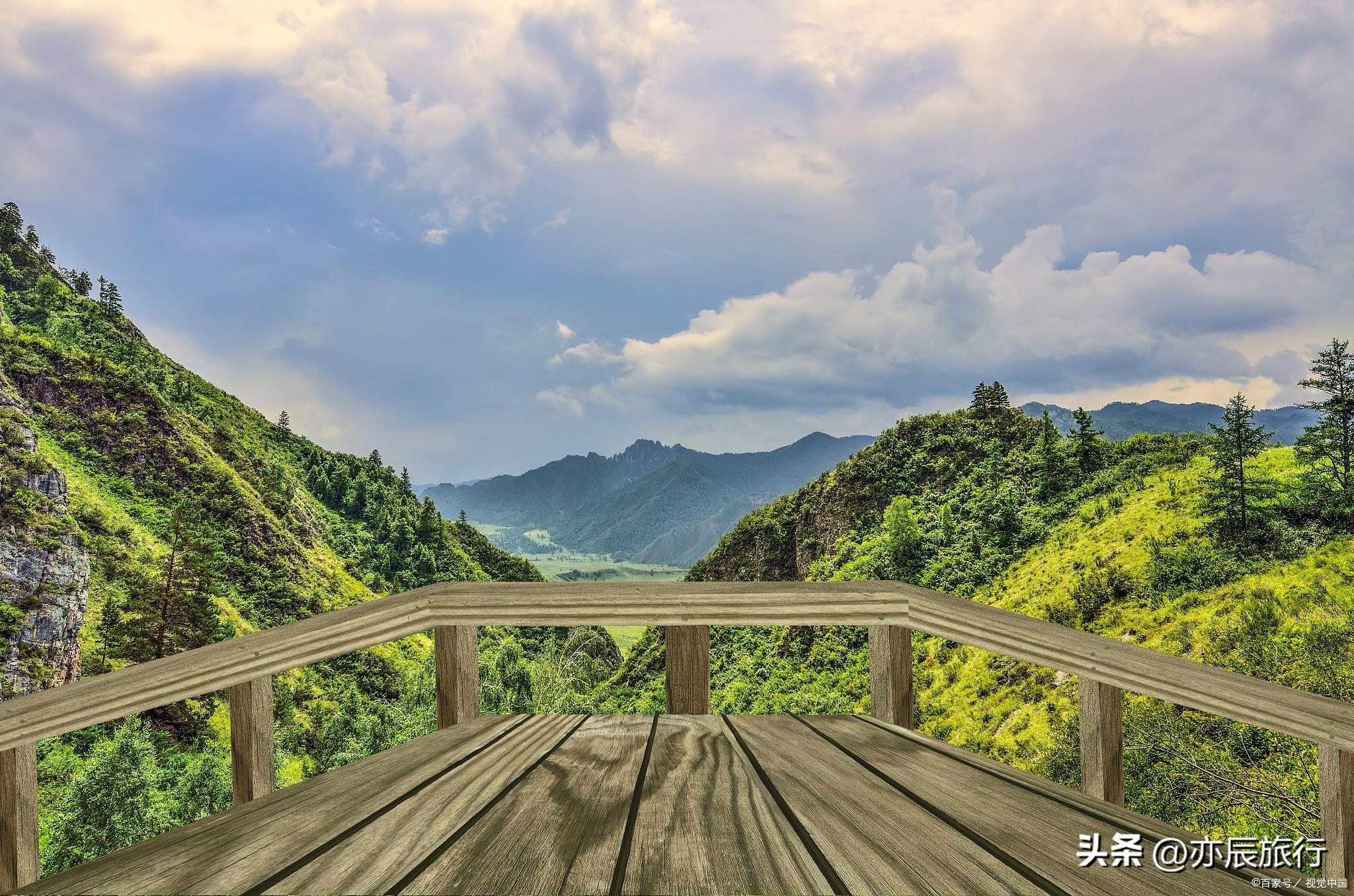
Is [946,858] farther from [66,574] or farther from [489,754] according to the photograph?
[66,574]

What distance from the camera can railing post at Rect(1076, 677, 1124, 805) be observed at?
67.6 inches

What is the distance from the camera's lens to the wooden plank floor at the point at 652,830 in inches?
45.9

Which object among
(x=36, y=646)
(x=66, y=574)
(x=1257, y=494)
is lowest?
(x=36, y=646)

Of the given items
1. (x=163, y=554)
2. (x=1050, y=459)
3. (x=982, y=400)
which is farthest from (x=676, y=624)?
(x=163, y=554)

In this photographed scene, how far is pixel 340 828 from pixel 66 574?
155 ft

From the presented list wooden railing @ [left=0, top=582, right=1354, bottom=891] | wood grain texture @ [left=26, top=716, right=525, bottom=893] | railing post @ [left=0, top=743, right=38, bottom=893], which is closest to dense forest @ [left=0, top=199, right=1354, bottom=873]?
wooden railing @ [left=0, top=582, right=1354, bottom=891]

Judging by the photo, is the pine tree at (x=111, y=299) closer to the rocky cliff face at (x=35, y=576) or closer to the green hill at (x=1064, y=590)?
the rocky cliff face at (x=35, y=576)

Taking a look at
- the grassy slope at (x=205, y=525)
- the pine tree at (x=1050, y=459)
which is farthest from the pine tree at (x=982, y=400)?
the grassy slope at (x=205, y=525)

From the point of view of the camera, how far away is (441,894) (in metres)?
1.10

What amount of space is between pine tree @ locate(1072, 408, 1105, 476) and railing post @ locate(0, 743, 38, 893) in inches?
1667

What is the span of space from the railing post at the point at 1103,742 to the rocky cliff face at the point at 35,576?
1611 inches

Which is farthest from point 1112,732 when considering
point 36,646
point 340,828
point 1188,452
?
point 36,646

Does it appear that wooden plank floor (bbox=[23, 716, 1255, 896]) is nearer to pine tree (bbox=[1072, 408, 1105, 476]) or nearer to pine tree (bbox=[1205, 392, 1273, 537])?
pine tree (bbox=[1205, 392, 1273, 537])

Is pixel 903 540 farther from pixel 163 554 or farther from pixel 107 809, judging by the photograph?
pixel 163 554
